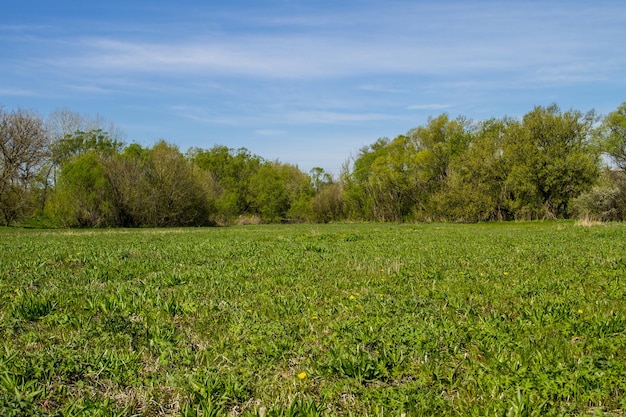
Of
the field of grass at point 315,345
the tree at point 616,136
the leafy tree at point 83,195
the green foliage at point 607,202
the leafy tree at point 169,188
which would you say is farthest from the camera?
the tree at point 616,136

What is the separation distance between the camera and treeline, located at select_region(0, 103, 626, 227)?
148 feet

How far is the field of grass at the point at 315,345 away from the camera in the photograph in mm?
3400

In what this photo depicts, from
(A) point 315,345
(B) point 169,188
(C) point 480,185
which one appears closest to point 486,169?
(C) point 480,185

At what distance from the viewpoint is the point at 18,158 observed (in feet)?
146

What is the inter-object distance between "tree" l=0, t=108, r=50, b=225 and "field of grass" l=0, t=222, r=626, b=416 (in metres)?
41.9

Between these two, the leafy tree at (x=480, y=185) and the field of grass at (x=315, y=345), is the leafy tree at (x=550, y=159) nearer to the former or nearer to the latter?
the leafy tree at (x=480, y=185)

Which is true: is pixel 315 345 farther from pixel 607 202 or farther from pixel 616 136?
pixel 616 136

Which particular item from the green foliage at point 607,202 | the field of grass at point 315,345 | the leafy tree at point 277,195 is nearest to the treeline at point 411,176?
the green foliage at point 607,202

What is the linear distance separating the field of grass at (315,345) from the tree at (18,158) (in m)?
41.9

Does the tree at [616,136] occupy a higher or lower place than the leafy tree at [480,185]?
higher

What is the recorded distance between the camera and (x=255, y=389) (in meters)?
3.65

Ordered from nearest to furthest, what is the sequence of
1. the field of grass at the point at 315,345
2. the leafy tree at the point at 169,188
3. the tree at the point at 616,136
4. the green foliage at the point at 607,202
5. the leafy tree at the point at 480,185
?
1. the field of grass at the point at 315,345
2. the green foliage at the point at 607,202
3. the leafy tree at the point at 169,188
4. the leafy tree at the point at 480,185
5. the tree at the point at 616,136

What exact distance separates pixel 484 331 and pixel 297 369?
2.05 m

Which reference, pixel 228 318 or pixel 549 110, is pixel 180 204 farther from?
pixel 228 318
